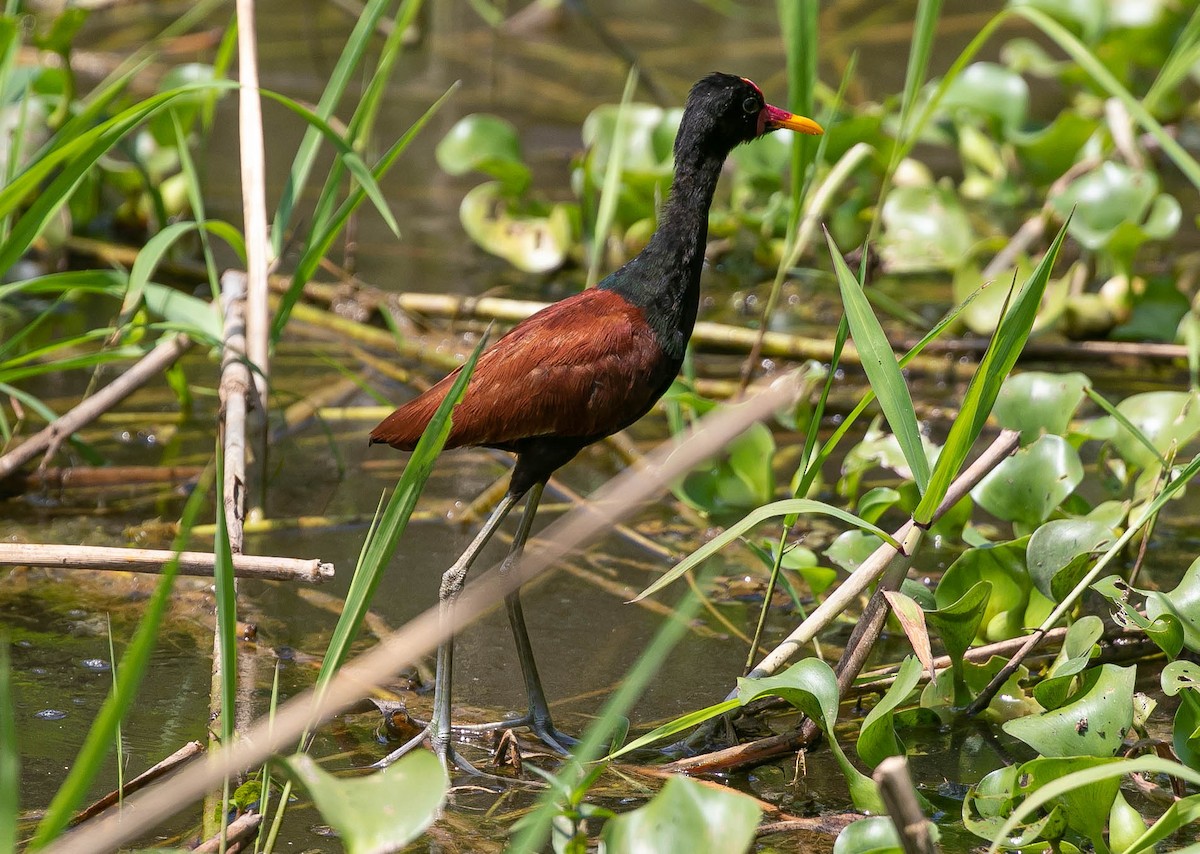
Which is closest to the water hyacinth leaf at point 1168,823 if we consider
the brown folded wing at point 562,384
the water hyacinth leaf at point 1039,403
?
the brown folded wing at point 562,384

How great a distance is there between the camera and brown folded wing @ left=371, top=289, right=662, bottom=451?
2918mm

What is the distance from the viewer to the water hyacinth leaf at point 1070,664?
8.32 ft

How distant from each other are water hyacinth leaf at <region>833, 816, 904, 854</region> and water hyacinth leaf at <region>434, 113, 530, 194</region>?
347cm

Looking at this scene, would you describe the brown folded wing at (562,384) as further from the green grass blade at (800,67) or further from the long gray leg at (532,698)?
the green grass blade at (800,67)

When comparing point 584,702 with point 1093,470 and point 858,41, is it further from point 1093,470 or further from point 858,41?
point 858,41

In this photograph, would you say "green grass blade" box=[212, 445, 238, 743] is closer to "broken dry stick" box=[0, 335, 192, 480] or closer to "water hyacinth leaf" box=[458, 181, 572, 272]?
"broken dry stick" box=[0, 335, 192, 480]

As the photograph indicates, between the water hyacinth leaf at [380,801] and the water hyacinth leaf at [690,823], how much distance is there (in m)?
0.36

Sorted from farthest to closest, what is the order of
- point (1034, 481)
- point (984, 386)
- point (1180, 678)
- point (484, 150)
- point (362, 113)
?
1. point (484, 150)
2. point (362, 113)
3. point (1034, 481)
4. point (1180, 678)
5. point (984, 386)

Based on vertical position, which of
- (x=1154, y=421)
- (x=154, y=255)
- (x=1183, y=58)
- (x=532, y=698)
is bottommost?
(x=532, y=698)

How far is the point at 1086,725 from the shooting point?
2406 mm

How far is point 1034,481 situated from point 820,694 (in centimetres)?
116

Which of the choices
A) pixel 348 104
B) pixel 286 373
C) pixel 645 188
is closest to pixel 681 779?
pixel 286 373

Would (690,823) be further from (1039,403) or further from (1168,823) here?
(1039,403)

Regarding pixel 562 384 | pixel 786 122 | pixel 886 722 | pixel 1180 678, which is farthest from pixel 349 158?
pixel 1180 678
